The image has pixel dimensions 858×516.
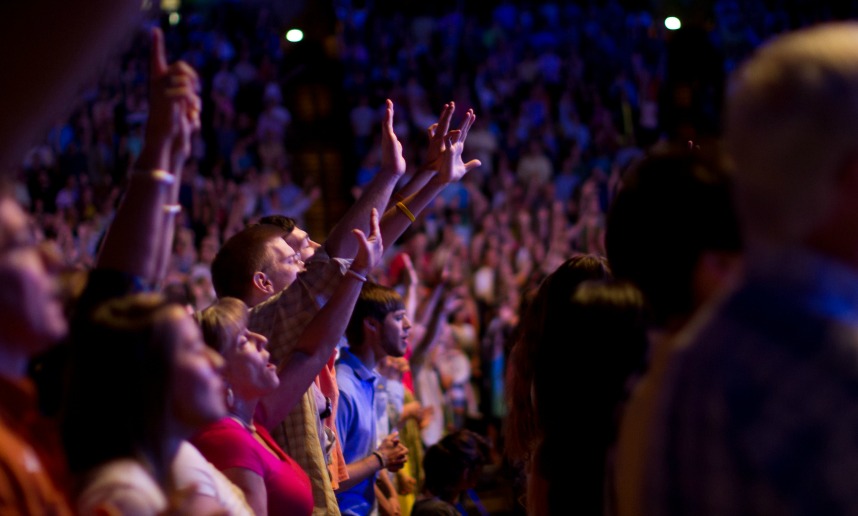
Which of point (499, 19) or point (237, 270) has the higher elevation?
point (499, 19)

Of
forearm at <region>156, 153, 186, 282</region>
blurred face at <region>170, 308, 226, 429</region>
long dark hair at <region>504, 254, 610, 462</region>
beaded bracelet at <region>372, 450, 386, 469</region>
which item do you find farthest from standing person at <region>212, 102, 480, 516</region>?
blurred face at <region>170, 308, 226, 429</region>

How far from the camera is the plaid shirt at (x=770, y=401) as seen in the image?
1017 millimetres

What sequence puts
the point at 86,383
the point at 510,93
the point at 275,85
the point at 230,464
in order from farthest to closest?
1. the point at 510,93
2. the point at 275,85
3. the point at 230,464
4. the point at 86,383

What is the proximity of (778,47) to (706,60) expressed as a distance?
41.1 feet

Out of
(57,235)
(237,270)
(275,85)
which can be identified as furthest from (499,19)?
→ (237,270)

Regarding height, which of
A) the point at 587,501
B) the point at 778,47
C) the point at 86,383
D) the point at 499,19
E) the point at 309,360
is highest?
the point at 499,19

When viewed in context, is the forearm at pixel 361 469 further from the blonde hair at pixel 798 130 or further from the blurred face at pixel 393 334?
the blonde hair at pixel 798 130

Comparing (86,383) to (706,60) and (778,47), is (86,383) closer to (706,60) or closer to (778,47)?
(778,47)

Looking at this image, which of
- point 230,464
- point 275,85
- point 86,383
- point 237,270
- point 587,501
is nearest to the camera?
point 86,383

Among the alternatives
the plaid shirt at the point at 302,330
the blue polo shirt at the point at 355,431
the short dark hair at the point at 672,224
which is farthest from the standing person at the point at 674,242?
the blue polo shirt at the point at 355,431

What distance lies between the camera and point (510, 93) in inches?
461

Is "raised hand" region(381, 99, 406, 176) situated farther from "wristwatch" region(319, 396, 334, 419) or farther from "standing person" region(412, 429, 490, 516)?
"standing person" region(412, 429, 490, 516)

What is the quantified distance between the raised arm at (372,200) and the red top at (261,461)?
1.83ft

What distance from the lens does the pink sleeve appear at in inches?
82.9
